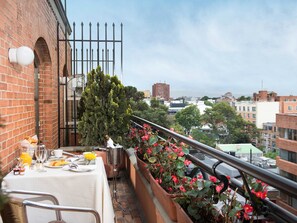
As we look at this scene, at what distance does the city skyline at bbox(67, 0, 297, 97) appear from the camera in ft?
32.8

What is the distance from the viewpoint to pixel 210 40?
20.3m

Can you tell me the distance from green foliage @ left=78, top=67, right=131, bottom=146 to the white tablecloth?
2.02 metres

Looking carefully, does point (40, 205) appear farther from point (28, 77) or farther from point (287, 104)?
point (287, 104)

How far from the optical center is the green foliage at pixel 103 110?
14.6 feet

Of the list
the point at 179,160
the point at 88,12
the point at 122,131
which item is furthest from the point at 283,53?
the point at 179,160

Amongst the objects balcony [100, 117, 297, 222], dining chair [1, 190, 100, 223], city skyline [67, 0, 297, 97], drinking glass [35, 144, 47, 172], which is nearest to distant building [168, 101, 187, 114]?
city skyline [67, 0, 297, 97]

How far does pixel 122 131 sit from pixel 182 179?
2510 mm

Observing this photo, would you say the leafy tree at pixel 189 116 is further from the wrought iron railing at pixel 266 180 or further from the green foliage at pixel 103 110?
the wrought iron railing at pixel 266 180

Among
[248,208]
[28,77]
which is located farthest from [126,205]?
[248,208]

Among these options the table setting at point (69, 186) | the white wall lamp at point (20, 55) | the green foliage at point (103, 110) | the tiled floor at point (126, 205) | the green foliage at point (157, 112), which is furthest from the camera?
the green foliage at point (157, 112)

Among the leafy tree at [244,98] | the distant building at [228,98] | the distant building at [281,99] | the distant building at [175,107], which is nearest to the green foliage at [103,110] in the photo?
the distant building at [175,107]

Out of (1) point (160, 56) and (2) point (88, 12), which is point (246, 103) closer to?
(2) point (88, 12)

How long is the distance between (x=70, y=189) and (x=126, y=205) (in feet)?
4.15

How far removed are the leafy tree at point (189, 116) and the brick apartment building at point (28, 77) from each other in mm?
3036
